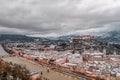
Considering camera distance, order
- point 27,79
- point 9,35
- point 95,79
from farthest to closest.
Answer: point 9,35 → point 95,79 → point 27,79

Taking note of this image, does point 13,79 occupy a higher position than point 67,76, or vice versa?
point 13,79

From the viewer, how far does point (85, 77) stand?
1376 cm

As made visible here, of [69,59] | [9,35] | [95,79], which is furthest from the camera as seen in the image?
[9,35]

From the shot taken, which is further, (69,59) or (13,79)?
(69,59)

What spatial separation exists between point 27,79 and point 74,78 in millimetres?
4570

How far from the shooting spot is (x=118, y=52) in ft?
97.9

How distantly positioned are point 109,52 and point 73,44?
11507 millimetres

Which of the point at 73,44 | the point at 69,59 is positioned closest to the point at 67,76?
the point at 69,59

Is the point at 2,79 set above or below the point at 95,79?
above

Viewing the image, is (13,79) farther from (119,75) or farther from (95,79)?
(119,75)

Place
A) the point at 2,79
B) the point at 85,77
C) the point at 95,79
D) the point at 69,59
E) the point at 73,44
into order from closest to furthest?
the point at 2,79 < the point at 95,79 < the point at 85,77 < the point at 69,59 < the point at 73,44

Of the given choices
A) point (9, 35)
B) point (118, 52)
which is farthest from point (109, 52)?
point (9, 35)

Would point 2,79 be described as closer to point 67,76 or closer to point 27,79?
point 27,79

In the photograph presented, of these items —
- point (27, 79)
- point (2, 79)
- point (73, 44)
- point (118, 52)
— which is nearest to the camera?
point (2, 79)
